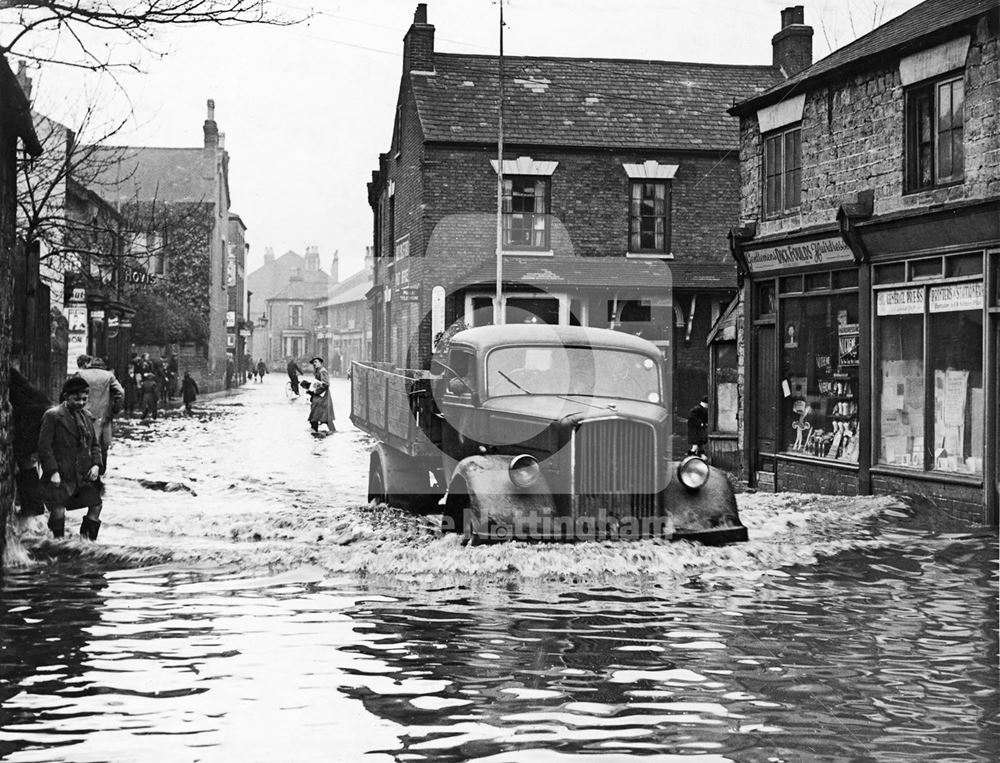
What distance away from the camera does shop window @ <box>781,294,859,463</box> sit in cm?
A: 1631

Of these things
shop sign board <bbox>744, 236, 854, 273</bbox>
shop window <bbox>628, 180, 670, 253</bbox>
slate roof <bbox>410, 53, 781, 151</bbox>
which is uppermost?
slate roof <bbox>410, 53, 781, 151</bbox>

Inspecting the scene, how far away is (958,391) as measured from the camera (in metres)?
14.1

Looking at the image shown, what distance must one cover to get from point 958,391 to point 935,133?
311cm

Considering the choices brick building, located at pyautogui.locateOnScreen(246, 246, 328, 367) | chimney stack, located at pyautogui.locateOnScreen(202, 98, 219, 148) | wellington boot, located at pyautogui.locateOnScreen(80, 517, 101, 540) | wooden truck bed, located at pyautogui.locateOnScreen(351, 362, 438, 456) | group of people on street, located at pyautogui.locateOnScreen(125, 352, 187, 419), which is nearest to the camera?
wellington boot, located at pyautogui.locateOnScreen(80, 517, 101, 540)

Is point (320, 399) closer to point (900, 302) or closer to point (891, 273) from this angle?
point (891, 273)

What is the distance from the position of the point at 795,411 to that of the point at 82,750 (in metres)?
14.0

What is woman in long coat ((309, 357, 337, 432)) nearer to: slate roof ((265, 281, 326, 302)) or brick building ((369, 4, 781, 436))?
brick building ((369, 4, 781, 436))

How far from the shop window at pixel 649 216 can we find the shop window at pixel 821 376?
1357 cm

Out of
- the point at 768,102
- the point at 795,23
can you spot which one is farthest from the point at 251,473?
the point at 795,23

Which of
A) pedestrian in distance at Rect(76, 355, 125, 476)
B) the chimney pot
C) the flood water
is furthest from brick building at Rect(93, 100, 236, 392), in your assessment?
the flood water

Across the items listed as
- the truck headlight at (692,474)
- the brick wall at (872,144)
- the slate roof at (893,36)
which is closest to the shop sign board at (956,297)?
the brick wall at (872,144)

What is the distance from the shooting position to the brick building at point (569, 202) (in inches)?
1187

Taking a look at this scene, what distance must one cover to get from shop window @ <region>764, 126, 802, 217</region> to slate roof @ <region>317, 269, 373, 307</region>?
80606mm

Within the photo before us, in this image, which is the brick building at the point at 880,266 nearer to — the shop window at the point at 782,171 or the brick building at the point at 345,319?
the shop window at the point at 782,171
